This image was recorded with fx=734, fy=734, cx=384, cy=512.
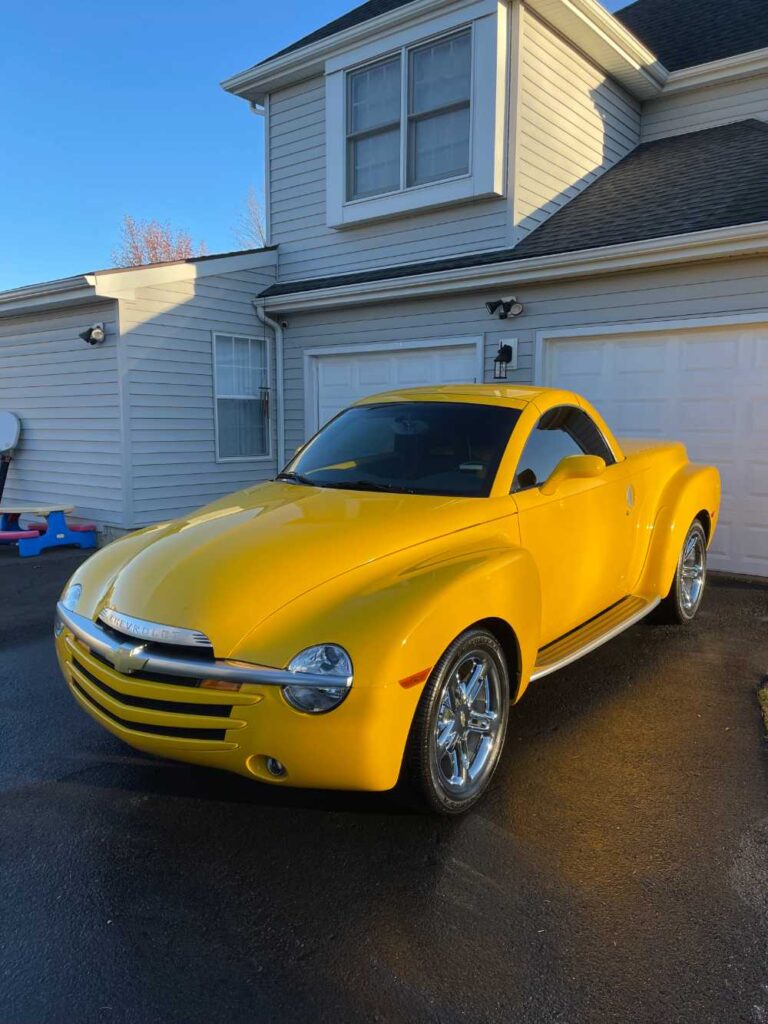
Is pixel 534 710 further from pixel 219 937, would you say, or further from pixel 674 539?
pixel 219 937

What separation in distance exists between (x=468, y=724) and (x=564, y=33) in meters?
9.12

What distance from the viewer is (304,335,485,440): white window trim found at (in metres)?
8.55

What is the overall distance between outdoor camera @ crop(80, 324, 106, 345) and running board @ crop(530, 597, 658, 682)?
7010 mm

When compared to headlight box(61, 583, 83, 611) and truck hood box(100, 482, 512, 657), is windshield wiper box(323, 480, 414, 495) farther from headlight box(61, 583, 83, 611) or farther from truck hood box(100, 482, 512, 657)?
headlight box(61, 583, 83, 611)

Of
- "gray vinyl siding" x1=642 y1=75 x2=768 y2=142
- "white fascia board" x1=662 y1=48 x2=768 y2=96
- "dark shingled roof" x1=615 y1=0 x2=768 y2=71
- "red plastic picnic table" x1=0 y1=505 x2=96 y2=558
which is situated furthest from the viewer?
"dark shingled roof" x1=615 y1=0 x2=768 y2=71

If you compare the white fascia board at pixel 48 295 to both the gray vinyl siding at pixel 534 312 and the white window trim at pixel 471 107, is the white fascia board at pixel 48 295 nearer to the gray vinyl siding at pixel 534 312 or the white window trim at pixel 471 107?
the gray vinyl siding at pixel 534 312

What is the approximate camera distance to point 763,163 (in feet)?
26.0

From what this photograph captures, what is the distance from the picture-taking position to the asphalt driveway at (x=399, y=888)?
6.98 ft

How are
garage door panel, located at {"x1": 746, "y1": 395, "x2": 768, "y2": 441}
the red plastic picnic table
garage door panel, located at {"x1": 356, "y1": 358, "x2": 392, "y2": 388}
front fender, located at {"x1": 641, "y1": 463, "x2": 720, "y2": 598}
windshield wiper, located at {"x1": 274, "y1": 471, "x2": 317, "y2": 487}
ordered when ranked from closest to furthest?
windshield wiper, located at {"x1": 274, "y1": 471, "x2": 317, "y2": 487}, front fender, located at {"x1": 641, "y1": 463, "x2": 720, "y2": 598}, garage door panel, located at {"x1": 746, "y1": 395, "x2": 768, "y2": 441}, the red plastic picnic table, garage door panel, located at {"x1": 356, "y1": 358, "x2": 392, "y2": 388}

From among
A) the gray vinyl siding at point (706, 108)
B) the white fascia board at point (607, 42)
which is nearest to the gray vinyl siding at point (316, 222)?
the white fascia board at point (607, 42)

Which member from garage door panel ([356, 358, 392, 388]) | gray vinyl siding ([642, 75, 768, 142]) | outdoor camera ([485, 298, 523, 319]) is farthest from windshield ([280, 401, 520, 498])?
gray vinyl siding ([642, 75, 768, 142])

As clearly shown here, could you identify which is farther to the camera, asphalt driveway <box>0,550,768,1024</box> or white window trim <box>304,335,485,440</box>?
white window trim <box>304,335,485,440</box>

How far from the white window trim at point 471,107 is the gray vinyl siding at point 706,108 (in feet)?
12.0

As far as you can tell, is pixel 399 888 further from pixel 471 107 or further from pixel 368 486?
pixel 471 107
